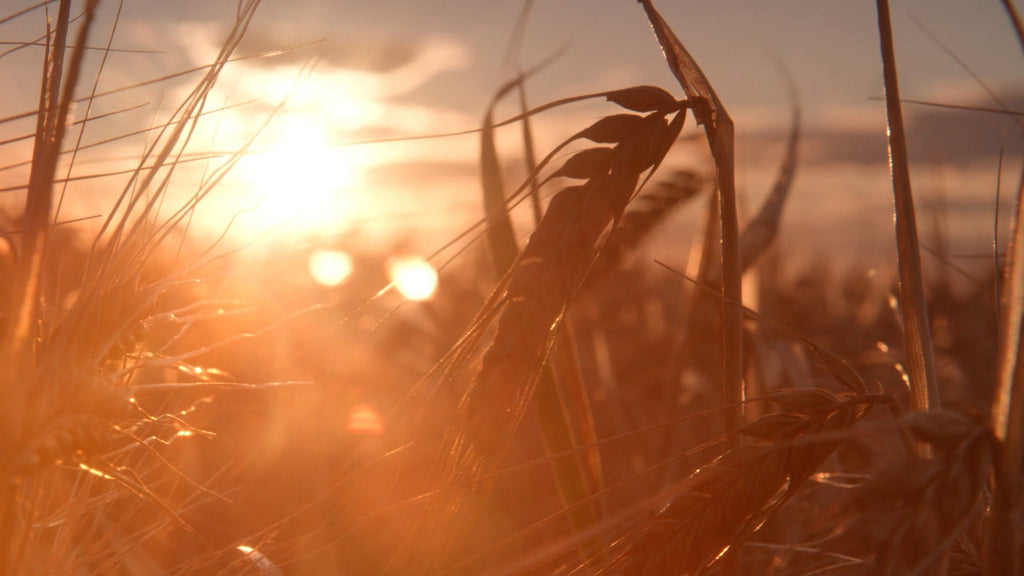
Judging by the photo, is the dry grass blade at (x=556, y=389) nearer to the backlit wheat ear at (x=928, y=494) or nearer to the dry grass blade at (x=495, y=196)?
the dry grass blade at (x=495, y=196)

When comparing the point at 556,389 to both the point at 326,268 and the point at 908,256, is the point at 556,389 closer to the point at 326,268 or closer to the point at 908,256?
the point at 908,256

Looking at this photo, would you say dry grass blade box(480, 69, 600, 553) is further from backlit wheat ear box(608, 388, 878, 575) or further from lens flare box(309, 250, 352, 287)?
lens flare box(309, 250, 352, 287)

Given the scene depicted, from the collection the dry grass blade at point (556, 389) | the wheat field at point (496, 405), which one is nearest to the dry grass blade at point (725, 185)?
the wheat field at point (496, 405)

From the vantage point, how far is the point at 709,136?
0.87 metres

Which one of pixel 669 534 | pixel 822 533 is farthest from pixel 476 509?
pixel 822 533

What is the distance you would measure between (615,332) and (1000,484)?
3.06 meters

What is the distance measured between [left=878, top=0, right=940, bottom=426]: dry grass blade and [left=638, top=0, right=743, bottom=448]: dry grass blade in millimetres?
169

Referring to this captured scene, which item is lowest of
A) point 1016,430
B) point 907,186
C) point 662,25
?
point 1016,430

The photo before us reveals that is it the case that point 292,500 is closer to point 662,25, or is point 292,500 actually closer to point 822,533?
point 822,533

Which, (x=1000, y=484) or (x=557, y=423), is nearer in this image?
(x=1000, y=484)

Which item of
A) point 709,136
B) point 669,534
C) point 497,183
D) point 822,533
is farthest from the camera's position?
point 822,533

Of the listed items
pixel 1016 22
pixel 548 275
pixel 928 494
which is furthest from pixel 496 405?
pixel 1016 22

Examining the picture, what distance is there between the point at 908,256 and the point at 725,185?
21 centimetres

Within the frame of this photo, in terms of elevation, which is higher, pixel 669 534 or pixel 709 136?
pixel 709 136
